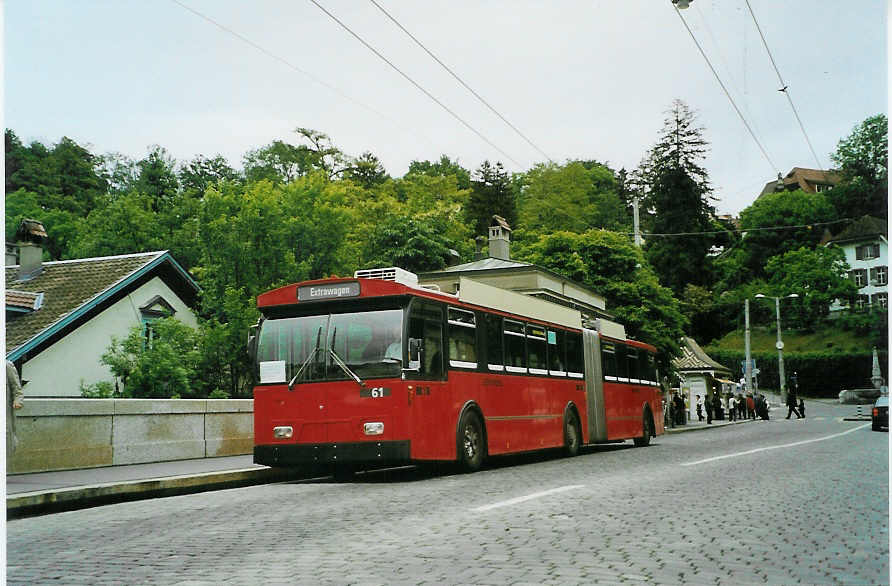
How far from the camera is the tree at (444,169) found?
76375mm

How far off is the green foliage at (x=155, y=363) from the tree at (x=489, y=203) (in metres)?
52.2

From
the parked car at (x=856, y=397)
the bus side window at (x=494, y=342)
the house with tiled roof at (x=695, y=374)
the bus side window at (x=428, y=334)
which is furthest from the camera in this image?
the house with tiled roof at (x=695, y=374)

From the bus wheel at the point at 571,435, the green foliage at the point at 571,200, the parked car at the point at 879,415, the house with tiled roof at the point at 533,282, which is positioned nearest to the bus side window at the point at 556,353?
the bus wheel at the point at 571,435

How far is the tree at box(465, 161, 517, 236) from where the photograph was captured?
7906 centimetres

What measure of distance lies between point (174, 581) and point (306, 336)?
28.4 feet

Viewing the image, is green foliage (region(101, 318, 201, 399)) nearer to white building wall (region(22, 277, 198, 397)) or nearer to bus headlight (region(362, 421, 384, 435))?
white building wall (region(22, 277, 198, 397))

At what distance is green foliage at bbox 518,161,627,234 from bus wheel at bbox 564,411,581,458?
30507 mm

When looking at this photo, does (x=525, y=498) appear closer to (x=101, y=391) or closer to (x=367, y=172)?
(x=101, y=391)

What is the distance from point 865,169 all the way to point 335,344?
25.6 feet

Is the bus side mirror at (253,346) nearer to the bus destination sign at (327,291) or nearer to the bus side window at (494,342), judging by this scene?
the bus destination sign at (327,291)

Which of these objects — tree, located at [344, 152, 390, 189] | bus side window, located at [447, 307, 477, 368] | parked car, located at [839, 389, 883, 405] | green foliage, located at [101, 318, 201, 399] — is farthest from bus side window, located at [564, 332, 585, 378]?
tree, located at [344, 152, 390, 189]

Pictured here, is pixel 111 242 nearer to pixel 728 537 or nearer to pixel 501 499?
pixel 501 499

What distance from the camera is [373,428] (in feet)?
46.4

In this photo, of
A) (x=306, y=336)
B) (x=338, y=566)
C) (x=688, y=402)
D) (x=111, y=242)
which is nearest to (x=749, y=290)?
(x=306, y=336)
